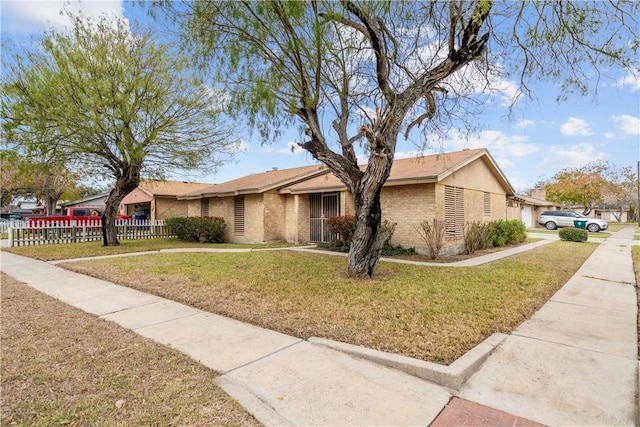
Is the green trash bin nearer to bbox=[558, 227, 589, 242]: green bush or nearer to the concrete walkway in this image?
bbox=[558, 227, 589, 242]: green bush

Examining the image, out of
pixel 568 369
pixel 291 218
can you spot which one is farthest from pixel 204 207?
pixel 568 369

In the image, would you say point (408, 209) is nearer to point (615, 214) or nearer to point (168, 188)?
point (168, 188)

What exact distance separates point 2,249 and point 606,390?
1896cm

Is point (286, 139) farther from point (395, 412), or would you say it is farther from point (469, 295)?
point (395, 412)

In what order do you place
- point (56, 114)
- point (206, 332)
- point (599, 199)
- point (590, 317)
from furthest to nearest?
point (599, 199), point (56, 114), point (590, 317), point (206, 332)

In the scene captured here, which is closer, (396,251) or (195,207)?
(396,251)

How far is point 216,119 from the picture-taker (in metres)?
14.4

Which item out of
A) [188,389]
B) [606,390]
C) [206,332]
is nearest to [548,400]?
[606,390]

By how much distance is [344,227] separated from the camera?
13.0 m

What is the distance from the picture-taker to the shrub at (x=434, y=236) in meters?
11.2

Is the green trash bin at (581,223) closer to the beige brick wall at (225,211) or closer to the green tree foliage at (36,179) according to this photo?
the beige brick wall at (225,211)

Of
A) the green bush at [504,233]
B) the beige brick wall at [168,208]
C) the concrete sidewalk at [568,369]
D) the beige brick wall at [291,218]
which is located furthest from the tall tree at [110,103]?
the green bush at [504,233]

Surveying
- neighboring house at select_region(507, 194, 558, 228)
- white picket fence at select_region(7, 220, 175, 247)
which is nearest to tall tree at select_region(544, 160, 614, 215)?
neighboring house at select_region(507, 194, 558, 228)

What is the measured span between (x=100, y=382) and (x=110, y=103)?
11.7 m
